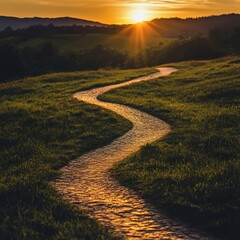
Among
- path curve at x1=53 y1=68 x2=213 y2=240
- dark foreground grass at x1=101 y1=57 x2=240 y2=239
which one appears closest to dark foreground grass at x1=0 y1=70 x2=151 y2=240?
path curve at x1=53 y1=68 x2=213 y2=240

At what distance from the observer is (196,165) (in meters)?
14.5

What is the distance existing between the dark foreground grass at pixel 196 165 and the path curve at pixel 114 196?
51cm

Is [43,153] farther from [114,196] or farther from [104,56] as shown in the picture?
[104,56]

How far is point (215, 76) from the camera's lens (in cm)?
4012

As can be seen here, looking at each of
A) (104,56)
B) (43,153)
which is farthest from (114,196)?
(104,56)

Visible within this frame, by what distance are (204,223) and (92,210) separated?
2.96 metres

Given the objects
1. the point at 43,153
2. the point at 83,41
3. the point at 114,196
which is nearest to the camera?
the point at 114,196

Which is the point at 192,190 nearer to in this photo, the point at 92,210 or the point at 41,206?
the point at 92,210

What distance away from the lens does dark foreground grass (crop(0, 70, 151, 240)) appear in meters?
10.3

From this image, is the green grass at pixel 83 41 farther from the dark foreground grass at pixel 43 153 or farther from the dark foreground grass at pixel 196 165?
the dark foreground grass at pixel 196 165

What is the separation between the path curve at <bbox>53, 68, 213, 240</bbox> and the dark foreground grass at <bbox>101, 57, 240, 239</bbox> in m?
0.51

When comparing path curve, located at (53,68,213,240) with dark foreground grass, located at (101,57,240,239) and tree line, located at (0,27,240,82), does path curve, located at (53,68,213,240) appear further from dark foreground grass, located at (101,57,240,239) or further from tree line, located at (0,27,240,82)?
tree line, located at (0,27,240,82)

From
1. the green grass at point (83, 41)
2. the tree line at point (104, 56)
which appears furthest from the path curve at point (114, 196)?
the green grass at point (83, 41)

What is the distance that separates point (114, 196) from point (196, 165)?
3558 millimetres
